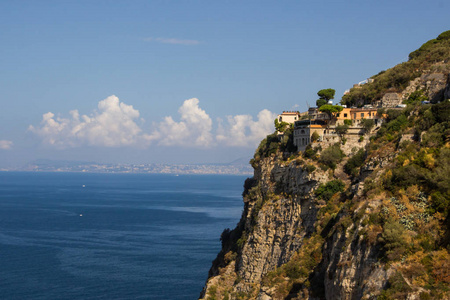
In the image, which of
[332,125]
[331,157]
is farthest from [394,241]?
[332,125]

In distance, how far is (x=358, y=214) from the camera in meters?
31.1

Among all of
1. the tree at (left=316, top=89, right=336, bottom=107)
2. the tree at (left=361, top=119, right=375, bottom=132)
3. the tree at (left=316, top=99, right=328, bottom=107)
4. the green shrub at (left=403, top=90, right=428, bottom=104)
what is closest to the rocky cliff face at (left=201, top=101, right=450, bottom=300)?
the tree at (left=361, top=119, right=375, bottom=132)

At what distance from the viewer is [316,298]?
3559 cm

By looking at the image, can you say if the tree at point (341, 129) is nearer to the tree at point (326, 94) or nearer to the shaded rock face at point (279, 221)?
the shaded rock face at point (279, 221)

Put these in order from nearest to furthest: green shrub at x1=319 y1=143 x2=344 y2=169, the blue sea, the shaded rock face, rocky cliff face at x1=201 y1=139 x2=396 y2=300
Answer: rocky cliff face at x1=201 y1=139 x2=396 y2=300 < the shaded rock face < green shrub at x1=319 y1=143 x2=344 y2=169 < the blue sea

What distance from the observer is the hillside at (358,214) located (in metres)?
26.1

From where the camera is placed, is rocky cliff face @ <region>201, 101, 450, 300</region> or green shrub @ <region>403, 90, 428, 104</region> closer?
rocky cliff face @ <region>201, 101, 450, 300</region>

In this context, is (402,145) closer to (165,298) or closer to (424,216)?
(424,216)

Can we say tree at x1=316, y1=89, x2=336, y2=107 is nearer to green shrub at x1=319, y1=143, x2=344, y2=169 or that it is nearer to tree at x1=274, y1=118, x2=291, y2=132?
tree at x1=274, y1=118, x2=291, y2=132

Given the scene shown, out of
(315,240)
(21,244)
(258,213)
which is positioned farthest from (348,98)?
(21,244)

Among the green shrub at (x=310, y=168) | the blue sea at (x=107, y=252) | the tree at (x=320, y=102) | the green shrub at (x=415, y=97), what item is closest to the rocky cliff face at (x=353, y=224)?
the green shrub at (x=310, y=168)

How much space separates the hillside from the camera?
85.7ft

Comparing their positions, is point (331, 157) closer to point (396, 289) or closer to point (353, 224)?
point (353, 224)

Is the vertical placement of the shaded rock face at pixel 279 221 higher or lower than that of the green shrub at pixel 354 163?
lower
